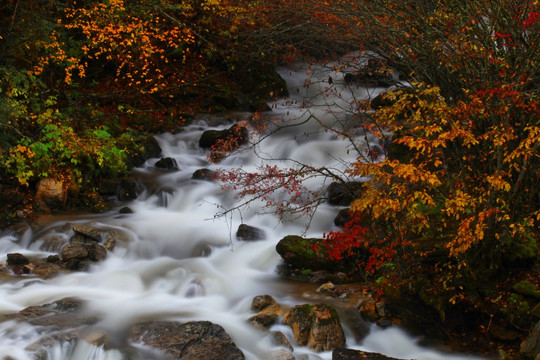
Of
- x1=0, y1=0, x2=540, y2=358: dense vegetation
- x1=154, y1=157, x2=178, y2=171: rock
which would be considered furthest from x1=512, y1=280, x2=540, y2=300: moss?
x1=154, y1=157, x2=178, y2=171: rock

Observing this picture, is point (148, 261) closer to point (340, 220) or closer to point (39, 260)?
point (39, 260)

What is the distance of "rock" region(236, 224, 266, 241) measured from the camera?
9188 mm

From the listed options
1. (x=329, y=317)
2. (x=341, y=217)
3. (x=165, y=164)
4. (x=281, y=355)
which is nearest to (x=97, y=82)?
(x=165, y=164)

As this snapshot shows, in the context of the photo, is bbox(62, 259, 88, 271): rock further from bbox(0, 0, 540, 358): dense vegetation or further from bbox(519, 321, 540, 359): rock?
bbox(519, 321, 540, 359): rock

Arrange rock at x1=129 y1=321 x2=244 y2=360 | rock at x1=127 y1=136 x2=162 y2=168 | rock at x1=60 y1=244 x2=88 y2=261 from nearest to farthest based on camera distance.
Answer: rock at x1=129 y1=321 x2=244 y2=360, rock at x1=60 y1=244 x2=88 y2=261, rock at x1=127 y1=136 x2=162 y2=168

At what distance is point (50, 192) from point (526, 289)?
8852mm

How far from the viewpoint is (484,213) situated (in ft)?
17.1

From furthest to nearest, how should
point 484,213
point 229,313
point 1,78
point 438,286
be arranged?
point 1,78 < point 229,313 < point 438,286 < point 484,213

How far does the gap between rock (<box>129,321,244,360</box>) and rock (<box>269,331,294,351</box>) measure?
22.7 inches

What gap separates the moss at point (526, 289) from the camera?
5.81 meters

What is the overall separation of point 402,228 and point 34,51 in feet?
29.4

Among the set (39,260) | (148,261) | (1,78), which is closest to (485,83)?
(148,261)

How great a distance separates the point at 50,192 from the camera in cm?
972

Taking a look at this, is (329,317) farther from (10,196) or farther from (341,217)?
(10,196)
